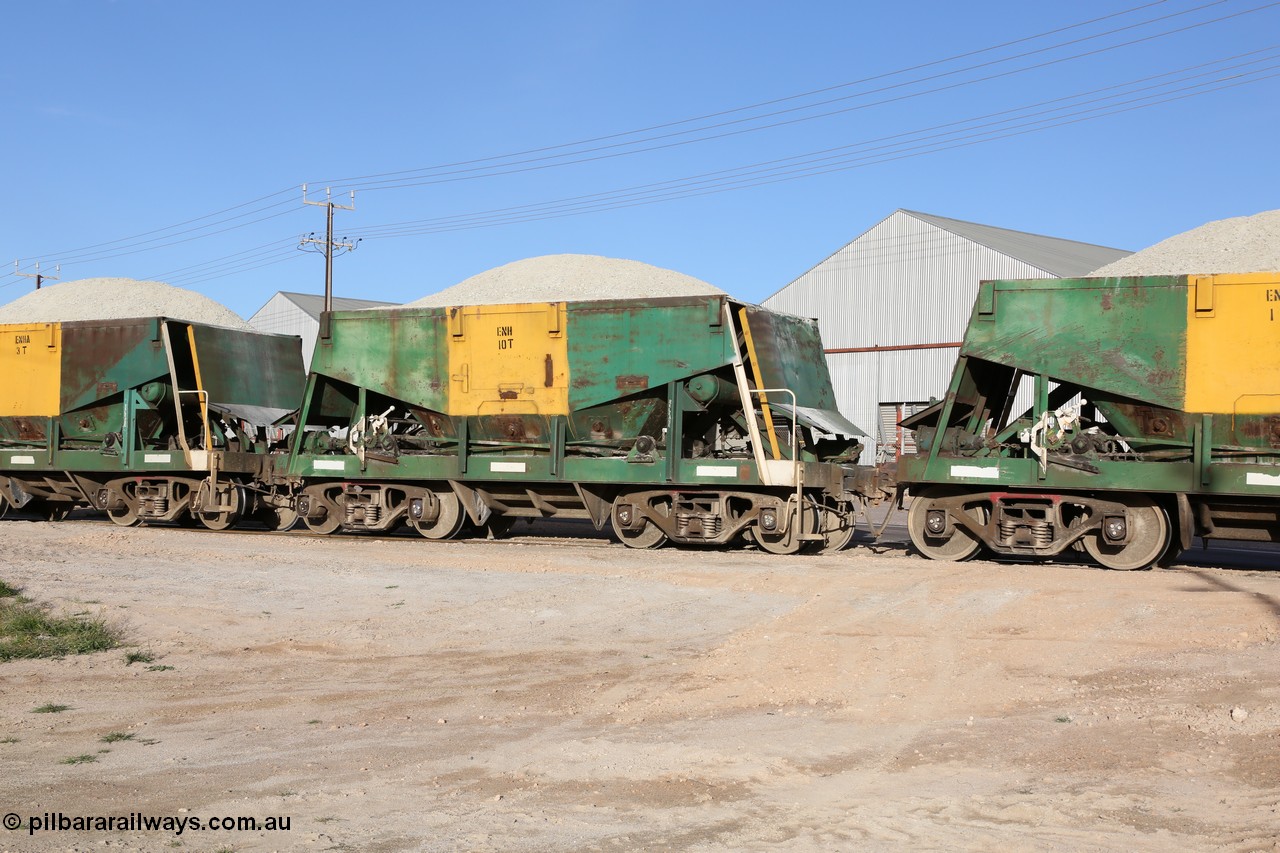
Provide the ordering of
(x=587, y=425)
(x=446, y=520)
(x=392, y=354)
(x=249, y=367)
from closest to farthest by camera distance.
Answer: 1. (x=587, y=425)
2. (x=446, y=520)
3. (x=392, y=354)
4. (x=249, y=367)

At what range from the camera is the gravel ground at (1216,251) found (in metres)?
37.7

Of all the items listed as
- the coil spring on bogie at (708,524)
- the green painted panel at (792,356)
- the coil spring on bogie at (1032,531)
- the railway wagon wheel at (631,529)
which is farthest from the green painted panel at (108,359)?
the coil spring on bogie at (1032,531)

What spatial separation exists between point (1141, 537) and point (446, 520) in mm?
9315

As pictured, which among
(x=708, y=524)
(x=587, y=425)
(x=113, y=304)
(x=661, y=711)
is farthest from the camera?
(x=113, y=304)

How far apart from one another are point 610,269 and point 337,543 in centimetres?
4806

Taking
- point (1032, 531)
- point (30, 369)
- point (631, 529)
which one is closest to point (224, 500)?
point (30, 369)

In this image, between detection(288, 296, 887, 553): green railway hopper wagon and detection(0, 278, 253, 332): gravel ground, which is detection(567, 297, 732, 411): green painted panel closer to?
detection(288, 296, 887, 553): green railway hopper wagon

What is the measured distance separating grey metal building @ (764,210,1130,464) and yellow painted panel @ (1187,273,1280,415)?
2238 cm

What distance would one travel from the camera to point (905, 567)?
43.4ft

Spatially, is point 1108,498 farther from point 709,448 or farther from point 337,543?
point 337,543

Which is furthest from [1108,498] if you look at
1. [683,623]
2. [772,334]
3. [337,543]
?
[337,543]

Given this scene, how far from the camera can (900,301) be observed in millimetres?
37844

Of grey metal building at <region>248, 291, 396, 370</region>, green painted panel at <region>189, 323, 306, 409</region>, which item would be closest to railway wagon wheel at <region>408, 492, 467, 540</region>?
green painted panel at <region>189, 323, 306, 409</region>

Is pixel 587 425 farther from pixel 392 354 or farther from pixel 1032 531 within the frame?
pixel 1032 531
